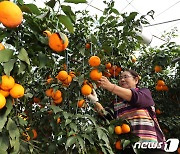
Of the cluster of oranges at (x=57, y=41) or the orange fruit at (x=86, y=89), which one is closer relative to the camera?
the cluster of oranges at (x=57, y=41)

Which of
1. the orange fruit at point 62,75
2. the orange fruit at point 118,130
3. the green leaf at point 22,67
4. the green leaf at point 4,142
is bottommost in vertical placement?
the orange fruit at point 118,130

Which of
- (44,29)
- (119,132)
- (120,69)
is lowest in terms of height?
(119,132)

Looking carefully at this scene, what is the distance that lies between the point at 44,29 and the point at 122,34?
56 cm

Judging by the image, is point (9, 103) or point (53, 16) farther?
point (53, 16)

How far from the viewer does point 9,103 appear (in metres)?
0.80

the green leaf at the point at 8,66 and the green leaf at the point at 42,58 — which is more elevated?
the green leaf at the point at 42,58

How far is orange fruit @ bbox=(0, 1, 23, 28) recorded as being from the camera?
757 mm

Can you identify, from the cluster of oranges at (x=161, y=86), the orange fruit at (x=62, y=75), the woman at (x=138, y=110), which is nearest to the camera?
the orange fruit at (x=62, y=75)

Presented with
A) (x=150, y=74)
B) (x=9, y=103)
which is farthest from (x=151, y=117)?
(x=9, y=103)

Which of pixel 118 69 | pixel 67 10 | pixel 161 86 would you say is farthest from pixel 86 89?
pixel 161 86

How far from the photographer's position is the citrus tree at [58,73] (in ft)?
2.65

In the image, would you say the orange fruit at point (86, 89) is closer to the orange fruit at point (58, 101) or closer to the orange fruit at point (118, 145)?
the orange fruit at point (58, 101)

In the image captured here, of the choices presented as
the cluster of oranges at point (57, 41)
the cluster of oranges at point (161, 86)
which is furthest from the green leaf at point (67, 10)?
the cluster of oranges at point (161, 86)

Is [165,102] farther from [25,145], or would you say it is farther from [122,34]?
[25,145]
